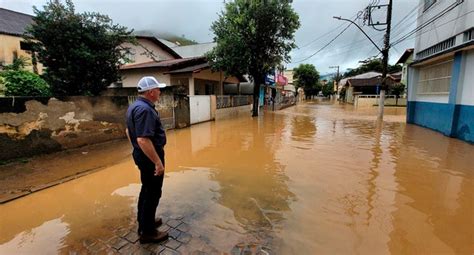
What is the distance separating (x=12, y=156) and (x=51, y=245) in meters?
4.24

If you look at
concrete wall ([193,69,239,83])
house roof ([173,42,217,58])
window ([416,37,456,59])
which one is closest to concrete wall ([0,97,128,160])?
concrete wall ([193,69,239,83])

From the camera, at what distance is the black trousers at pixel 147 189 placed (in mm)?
2709

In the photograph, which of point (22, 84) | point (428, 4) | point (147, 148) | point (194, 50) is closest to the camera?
point (147, 148)

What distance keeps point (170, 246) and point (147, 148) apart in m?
1.15

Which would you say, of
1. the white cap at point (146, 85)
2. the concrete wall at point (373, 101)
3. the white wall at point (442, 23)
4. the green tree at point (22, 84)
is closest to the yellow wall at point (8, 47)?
the green tree at point (22, 84)

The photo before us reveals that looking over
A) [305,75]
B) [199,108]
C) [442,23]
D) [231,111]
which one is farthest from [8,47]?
[305,75]

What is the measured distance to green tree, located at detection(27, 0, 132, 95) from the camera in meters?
8.11

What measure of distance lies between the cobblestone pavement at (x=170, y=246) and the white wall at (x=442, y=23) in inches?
396

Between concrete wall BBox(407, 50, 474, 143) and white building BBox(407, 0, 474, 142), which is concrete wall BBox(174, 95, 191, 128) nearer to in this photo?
white building BBox(407, 0, 474, 142)

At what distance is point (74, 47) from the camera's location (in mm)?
8375

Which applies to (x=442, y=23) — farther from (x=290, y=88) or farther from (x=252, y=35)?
(x=290, y=88)

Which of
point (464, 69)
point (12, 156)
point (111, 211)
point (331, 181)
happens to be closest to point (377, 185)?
point (331, 181)

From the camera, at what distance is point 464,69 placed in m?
8.73

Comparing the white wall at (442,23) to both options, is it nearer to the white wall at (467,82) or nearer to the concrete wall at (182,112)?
the white wall at (467,82)
